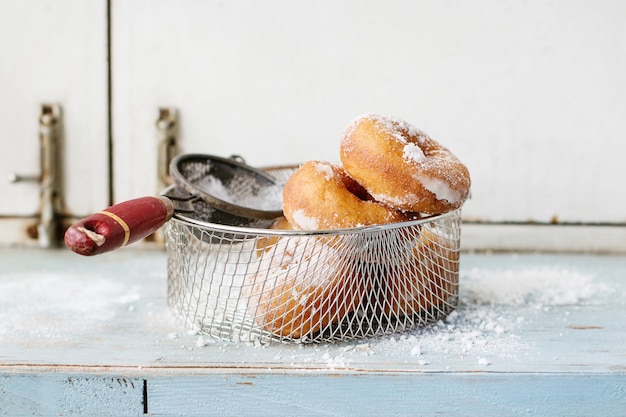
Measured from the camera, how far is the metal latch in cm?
112

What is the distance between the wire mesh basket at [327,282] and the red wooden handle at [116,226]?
4 cm

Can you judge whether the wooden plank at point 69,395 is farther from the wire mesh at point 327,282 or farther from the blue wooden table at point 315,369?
the wire mesh at point 327,282

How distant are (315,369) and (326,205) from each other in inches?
6.5

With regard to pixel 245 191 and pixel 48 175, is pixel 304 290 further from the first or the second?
pixel 48 175

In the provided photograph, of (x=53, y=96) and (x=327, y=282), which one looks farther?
(x=53, y=96)

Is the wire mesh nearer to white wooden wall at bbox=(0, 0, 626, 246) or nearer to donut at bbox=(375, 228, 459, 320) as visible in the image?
donut at bbox=(375, 228, 459, 320)

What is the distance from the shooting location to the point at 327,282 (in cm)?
73

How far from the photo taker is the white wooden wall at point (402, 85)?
110 centimetres

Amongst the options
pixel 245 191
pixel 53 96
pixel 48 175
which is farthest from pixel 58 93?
pixel 245 191

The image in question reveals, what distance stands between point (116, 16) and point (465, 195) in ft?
2.10

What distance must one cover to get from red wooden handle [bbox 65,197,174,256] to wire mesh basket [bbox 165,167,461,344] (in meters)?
0.04

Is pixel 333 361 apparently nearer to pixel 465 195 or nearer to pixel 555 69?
pixel 465 195

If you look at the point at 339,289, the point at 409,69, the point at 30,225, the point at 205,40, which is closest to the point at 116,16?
the point at 205,40

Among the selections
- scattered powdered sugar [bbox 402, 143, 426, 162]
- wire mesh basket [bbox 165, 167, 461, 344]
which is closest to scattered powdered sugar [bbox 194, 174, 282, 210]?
wire mesh basket [bbox 165, 167, 461, 344]
